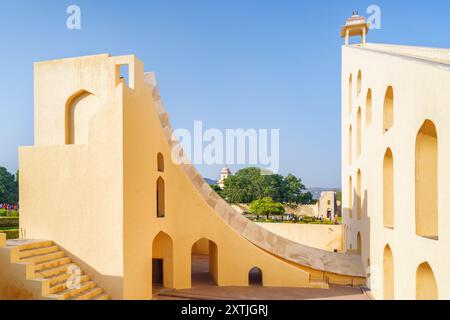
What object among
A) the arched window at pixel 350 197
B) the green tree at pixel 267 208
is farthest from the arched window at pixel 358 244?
the green tree at pixel 267 208

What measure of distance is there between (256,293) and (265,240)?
2.61m

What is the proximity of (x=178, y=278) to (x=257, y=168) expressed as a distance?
35.1 m

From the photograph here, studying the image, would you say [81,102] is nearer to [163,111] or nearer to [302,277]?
[163,111]

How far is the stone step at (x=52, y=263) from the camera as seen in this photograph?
7.54 m

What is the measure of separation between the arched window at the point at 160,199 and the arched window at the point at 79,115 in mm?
2583

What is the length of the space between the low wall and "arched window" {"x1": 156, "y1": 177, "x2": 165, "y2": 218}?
14348 mm

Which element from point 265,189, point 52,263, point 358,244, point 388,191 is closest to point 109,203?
point 52,263

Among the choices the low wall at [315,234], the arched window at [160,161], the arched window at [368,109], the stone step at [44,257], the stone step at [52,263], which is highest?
the arched window at [368,109]

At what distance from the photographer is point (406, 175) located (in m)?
6.86

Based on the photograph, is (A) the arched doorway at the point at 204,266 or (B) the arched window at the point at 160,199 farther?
(A) the arched doorway at the point at 204,266

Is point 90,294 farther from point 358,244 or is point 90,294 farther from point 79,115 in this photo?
point 358,244

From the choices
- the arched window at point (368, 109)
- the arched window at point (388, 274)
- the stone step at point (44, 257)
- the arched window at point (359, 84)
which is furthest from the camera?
the arched window at point (359, 84)

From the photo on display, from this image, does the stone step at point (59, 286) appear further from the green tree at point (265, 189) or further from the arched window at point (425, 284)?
the green tree at point (265, 189)
